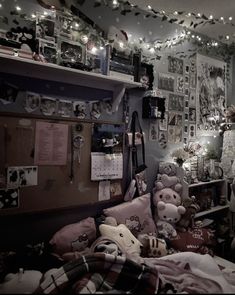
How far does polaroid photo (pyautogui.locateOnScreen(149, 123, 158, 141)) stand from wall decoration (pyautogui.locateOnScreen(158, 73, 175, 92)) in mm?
385

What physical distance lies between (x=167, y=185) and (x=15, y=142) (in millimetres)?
1390

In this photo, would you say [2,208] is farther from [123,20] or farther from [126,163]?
[123,20]

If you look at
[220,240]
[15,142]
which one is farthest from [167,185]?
→ [15,142]

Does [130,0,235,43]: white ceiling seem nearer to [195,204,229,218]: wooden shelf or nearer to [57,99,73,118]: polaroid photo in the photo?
[57,99,73,118]: polaroid photo

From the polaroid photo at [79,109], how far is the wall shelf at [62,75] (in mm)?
140

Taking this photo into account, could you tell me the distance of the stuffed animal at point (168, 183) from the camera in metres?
2.44

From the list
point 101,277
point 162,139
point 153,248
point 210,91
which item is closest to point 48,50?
point 162,139

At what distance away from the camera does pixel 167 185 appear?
2.47m

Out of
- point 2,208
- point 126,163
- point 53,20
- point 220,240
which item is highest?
point 53,20

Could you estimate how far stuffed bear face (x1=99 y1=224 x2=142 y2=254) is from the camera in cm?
184

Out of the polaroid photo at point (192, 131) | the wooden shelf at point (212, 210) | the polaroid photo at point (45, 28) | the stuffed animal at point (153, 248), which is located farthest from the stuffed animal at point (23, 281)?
the polaroid photo at point (192, 131)

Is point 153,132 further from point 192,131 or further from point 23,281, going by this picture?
point 23,281

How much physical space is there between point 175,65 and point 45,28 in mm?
1406

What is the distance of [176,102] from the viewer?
2754 millimetres
